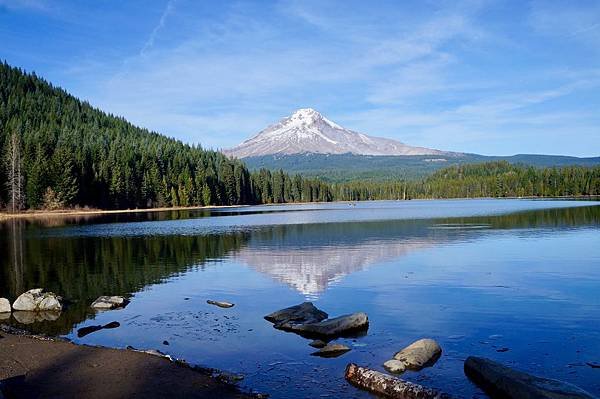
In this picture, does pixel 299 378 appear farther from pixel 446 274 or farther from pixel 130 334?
pixel 446 274

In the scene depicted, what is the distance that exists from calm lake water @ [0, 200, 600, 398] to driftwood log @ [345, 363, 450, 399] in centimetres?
41

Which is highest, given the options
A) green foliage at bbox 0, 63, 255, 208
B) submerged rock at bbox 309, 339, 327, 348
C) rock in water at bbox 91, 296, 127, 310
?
green foliage at bbox 0, 63, 255, 208

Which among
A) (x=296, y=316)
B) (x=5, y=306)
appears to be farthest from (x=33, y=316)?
(x=296, y=316)

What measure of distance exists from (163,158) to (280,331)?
174828 millimetres

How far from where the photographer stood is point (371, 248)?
49750 mm

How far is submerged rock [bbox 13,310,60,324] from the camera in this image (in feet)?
80.5

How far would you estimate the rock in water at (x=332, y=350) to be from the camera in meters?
18.7

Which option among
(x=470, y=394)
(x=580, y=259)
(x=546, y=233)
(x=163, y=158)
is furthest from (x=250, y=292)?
(x=163, y=158)

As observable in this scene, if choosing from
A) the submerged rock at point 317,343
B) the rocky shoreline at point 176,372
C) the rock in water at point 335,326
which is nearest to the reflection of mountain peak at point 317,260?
the rock in water at point 335,326

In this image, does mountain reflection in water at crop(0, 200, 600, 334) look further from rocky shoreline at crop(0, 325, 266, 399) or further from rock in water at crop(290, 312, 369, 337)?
rock in water at crop(290, 312, 369, 337)

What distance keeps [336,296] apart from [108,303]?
12004 mm

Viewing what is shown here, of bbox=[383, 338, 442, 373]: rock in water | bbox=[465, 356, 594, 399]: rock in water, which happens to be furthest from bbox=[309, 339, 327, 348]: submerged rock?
bbox=[465, 356, 594, 399]: rock in water

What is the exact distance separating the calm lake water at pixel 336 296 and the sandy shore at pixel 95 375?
1.49 m

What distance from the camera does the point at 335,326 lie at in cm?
2145
